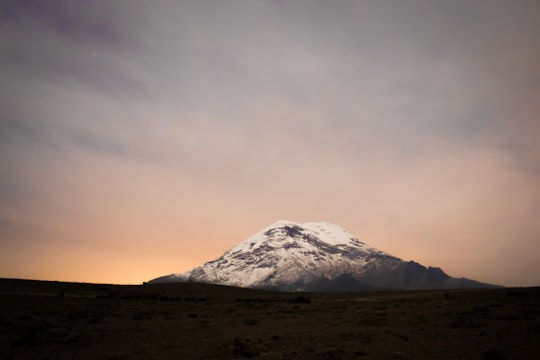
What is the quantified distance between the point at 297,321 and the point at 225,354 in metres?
12.3

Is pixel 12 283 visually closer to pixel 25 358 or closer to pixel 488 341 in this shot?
pixel 25 358

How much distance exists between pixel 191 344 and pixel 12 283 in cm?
4806

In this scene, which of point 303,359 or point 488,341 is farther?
point 488,341

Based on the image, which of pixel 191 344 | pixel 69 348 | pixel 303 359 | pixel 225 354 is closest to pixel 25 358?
pixel 69 348

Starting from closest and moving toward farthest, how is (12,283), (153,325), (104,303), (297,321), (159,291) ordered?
1. (153,325)
2. (297,321)
3. (104,303)
4. (12,283)
5. (159,291)

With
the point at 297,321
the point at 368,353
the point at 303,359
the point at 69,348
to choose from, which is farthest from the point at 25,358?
the point at 297,321

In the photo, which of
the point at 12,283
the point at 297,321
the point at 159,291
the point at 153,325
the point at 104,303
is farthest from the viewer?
the point at 159,291

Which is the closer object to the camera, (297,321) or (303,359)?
(303,359)

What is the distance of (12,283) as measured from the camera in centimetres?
5431

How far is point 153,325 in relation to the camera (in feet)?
87.3

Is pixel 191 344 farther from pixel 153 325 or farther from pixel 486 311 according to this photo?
pixel 486 311

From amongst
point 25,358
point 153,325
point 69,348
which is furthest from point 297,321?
point 25,358

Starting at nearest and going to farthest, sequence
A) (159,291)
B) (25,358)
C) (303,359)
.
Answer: (303,359) → (25,358) → (159,291)

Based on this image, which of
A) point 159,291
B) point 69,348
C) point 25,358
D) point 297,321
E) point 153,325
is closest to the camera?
point 25,358
